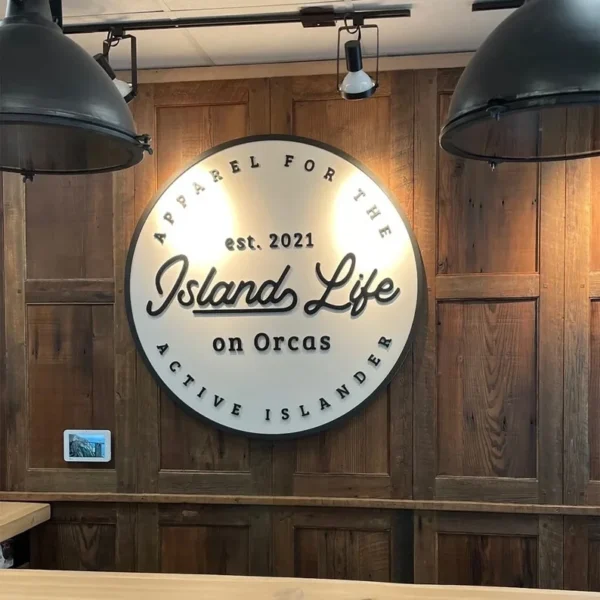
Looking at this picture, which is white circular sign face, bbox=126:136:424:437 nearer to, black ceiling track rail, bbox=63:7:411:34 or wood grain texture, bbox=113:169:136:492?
wood grain texture, bbox=113:169:136:492

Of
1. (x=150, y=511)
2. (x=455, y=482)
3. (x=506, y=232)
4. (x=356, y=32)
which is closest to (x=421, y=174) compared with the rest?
(x=506, y=232)

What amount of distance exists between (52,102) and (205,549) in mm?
2233

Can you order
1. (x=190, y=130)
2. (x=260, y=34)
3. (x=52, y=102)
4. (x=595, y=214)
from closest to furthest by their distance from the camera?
(x=52, y=102) → (x=260, y=34) → (x=595, y=214) → (x=190, y=130)

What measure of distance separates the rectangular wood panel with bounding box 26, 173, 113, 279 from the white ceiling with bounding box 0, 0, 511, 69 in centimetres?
61

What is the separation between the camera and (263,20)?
2416 mm

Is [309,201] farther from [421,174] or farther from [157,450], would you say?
[157,450]

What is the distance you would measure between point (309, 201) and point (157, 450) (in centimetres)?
134

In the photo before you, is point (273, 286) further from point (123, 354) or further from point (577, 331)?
point (577, 331)

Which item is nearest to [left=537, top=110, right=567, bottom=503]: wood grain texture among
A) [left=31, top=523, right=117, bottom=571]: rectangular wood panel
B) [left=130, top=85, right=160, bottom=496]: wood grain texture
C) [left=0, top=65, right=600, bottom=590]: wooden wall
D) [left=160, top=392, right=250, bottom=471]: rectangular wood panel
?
[left=0, top=65, right=600, bottom=590]: wooden wall

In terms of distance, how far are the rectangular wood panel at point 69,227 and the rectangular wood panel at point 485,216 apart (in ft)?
5.06

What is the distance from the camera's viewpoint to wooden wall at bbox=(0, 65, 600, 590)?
2.69 m

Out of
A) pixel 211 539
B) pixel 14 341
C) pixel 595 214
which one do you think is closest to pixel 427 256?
pixel 595 214

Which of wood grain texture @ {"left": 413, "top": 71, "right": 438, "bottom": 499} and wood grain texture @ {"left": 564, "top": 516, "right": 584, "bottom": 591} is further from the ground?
wood grain texture @ {"left": 413, "top": 71, "right": 438, "bottom": 499}

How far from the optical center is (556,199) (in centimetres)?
268
